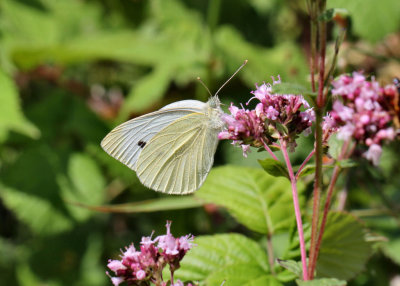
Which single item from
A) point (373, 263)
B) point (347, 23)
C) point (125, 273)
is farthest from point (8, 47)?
point (373, 263)

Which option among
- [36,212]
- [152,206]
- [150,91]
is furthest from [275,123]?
[36,212]

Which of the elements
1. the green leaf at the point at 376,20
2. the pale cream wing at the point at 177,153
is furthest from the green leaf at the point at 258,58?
the pale cream wing at the point at 177,153

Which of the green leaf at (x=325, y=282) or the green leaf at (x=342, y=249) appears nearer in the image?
the green leaf at (x=325, y=282)

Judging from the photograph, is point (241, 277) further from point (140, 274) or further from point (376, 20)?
point (376, 20)

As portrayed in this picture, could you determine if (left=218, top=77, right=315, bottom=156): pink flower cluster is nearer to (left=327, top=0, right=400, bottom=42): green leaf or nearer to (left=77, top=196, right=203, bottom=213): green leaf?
(left=77, top=196, right=203, bottom=213): green leaf

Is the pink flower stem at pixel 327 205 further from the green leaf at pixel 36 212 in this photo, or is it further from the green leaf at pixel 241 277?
the green leaf at pixel 36 212

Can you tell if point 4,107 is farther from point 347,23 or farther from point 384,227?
point 384,227

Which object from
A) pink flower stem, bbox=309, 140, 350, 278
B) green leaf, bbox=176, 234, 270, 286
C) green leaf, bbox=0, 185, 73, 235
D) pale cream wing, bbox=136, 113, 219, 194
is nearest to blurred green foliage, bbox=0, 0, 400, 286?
green leaf, bbox=0, 185, 73, 235
